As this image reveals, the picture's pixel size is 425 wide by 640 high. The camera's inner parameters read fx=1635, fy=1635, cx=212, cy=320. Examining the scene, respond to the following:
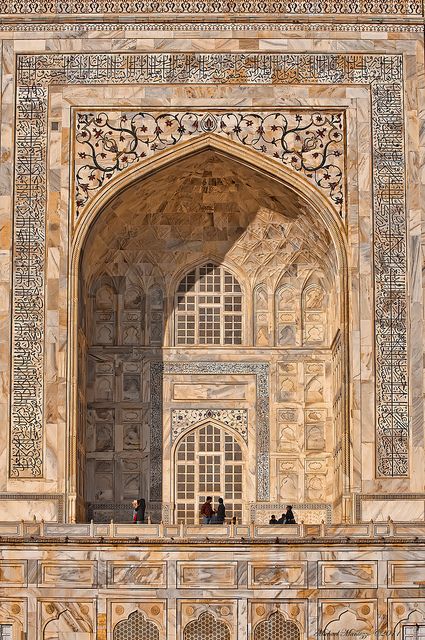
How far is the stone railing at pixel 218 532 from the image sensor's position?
69.7 feet

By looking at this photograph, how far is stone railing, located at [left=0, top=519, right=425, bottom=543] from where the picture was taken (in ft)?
69.7

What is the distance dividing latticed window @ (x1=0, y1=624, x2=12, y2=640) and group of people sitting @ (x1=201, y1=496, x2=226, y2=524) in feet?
11.4

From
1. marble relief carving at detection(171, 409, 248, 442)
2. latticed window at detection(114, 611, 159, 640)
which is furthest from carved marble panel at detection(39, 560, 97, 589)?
marble relief carving at detection(171, 409, 248, 442)

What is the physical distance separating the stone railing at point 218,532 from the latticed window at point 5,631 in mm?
1103

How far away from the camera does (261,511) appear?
25.0 metres

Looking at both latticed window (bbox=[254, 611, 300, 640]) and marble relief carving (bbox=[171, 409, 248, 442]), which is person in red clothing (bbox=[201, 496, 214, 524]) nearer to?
marble relief carving (bbox=[171, 409, 248, 442])

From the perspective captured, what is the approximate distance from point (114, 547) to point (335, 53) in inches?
312

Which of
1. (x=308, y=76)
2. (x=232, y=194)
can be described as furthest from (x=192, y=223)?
(x=308, y=76)

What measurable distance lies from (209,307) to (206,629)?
6256 millimetres

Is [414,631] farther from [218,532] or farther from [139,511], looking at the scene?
[139,511]

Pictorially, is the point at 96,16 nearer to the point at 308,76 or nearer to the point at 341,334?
the point at 308,76

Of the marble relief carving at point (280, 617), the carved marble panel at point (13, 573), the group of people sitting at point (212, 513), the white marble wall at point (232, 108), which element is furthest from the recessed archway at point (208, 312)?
the marble relief carving at point (280, 617)

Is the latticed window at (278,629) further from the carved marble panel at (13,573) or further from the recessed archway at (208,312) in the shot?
the recessed archway at (208,312)

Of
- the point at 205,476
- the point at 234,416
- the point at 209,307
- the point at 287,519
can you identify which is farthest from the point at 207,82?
the point at 287,519
